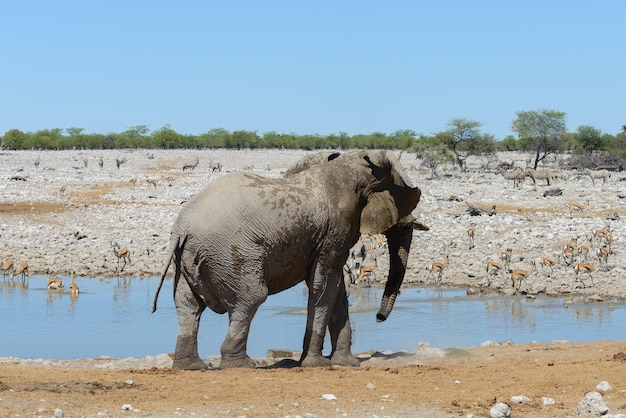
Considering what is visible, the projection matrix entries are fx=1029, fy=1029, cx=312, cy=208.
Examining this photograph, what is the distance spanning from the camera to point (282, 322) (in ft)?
54.7

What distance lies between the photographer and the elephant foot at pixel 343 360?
10.6 meters

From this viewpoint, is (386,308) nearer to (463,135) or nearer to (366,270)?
(366,270)

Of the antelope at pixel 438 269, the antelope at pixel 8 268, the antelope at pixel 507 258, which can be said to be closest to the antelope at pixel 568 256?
the antelope at pixel 507 258

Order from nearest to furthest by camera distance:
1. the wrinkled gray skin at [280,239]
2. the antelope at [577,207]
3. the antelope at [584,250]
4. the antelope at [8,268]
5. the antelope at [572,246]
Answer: the wrinkled gray skin at [280,239]
the antelope at [8,268]
the antelope at [584,250]
the antelope at [572,246]
the antelope at [577,207]

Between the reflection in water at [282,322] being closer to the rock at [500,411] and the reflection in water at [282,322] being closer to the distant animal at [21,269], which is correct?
the distant animal at [21,269]

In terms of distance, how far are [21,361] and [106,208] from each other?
69.1 feet

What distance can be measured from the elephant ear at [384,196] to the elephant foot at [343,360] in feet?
4.22

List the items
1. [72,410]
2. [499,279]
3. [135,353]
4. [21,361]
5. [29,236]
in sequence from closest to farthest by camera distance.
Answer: [72,410] < [21,361] < [135,353] < [499,279] < [29,236]

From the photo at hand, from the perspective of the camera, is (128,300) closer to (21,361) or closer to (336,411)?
(21,361)

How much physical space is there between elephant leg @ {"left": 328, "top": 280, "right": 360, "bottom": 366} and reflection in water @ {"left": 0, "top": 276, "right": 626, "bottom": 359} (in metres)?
2.90

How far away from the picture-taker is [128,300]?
18938 mm

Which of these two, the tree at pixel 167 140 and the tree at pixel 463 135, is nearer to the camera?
the tree at pixel 463 135

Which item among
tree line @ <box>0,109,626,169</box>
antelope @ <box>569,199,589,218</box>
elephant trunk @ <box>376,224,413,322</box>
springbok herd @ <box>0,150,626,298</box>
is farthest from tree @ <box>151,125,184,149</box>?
elephant trunk @ <box>376,224,413,322</box>

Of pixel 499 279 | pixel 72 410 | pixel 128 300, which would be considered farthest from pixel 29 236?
pixel 72 410
